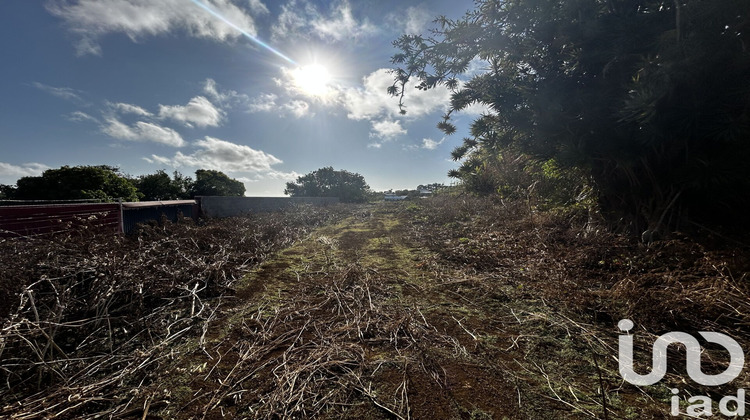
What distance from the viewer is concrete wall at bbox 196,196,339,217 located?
11622mm

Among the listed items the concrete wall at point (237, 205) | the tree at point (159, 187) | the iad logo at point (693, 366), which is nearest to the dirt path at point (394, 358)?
the iad logo at point (693, 366)

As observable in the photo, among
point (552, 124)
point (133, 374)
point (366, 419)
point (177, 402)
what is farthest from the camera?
point (552, 124)

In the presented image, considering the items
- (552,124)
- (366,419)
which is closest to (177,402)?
(366,419)

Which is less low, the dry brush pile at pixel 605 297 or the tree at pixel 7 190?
the tree at pixel 7 190

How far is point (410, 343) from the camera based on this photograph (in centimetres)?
213

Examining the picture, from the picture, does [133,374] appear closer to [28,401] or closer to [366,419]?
[28,401]

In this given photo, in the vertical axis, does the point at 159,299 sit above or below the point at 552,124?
below

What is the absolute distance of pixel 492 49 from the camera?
13.8 ft

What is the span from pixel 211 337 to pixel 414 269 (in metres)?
2.99

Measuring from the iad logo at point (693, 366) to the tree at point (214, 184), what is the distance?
32078mm

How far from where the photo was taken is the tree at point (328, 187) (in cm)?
3350

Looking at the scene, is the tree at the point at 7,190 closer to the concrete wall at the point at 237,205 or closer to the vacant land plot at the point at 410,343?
the concrete wall at the point at 237,205

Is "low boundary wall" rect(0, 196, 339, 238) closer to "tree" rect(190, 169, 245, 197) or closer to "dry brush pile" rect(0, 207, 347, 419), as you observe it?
"dry brush pile" rect(0, 207, 347, 419)

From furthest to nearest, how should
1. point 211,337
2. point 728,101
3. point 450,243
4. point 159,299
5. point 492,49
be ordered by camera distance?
point 450,243, point 492,49, point 159,299, point 728,101, point 211,337
